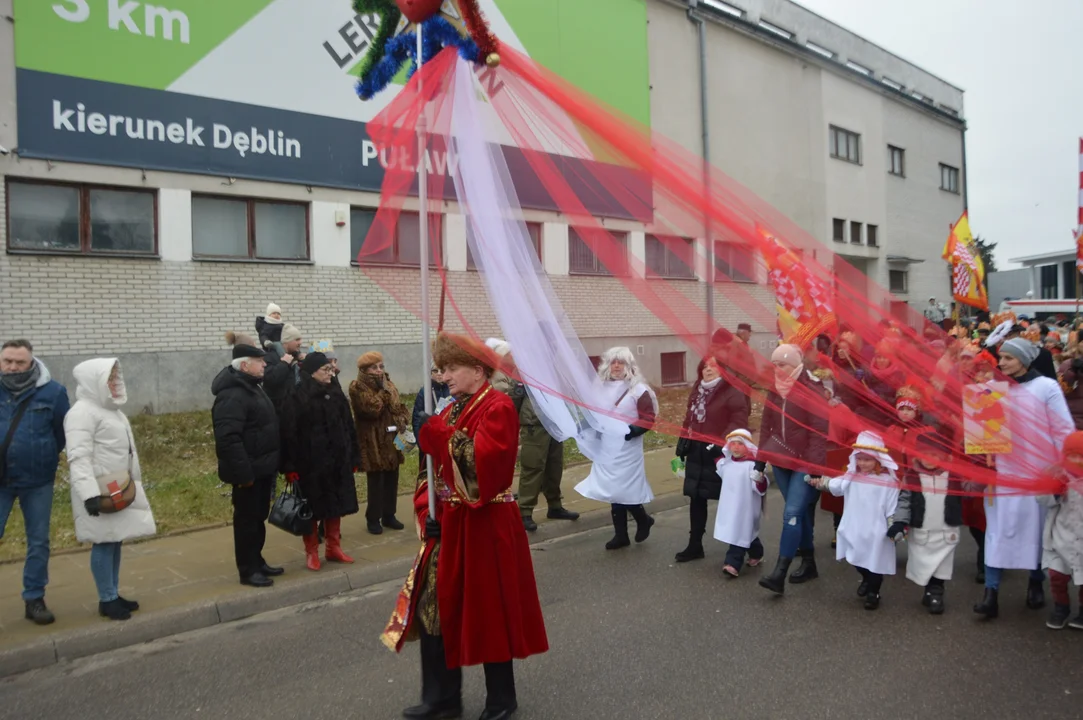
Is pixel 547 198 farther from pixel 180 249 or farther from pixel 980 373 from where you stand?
pixel 180 249

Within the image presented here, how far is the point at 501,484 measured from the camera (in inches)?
145

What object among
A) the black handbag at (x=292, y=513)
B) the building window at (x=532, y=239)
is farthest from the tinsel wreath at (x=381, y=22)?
the black handbag at (x=292, y=513)

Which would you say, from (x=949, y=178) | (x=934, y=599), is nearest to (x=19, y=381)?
(x=934, y=599)

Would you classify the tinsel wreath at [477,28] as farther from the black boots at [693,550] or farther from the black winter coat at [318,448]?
the black boots at [693,550]

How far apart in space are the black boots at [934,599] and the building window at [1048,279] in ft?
140

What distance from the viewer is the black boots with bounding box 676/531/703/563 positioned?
278 inches

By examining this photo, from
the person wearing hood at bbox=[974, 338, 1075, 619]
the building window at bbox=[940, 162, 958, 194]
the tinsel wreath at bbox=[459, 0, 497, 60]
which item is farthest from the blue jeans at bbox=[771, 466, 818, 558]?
the building window at bbox=[940, 162, 958, 194]

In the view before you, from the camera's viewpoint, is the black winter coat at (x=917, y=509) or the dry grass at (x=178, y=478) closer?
the black winter coat at (x=917, y=509)

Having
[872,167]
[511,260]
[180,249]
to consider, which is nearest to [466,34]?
[511,260]

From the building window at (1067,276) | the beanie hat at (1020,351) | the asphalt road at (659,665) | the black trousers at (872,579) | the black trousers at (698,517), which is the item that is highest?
the building window at (1067,276)

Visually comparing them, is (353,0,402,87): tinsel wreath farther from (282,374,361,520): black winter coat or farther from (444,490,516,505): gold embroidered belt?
(282,374,361,520): black winter coat

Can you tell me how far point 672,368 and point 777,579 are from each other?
1.91 meters

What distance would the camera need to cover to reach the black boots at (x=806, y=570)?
643 centimetres

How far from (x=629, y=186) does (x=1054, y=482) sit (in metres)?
3.18
